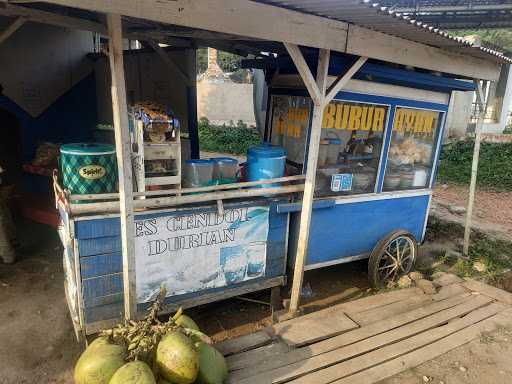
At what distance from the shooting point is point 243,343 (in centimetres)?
361

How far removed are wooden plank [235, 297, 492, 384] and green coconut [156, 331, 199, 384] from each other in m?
0.67

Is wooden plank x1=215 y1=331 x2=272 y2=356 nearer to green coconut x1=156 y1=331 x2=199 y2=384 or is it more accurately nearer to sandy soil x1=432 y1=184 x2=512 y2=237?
green coconut x1=156 y1=331 x2=199 y2=384

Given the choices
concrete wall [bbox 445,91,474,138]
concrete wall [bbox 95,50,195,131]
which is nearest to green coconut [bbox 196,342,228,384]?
concrete wall [bbox 95,50,195,131]

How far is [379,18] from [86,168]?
9.33 ft

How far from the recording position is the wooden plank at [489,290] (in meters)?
4.82

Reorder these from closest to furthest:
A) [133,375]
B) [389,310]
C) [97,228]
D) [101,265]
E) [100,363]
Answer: [133,375] < [100,363] < [97,228] < [101,265] < [389,310]

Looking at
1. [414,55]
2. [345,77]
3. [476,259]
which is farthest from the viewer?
[476,259]

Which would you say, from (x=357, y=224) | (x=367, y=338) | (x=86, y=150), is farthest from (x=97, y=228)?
(x=357, y=224)

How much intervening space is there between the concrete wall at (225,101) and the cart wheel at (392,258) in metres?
13.6

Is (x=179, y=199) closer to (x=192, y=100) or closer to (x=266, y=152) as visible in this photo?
(x=266, y=152)

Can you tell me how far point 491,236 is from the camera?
285 inches

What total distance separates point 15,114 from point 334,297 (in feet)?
18.5

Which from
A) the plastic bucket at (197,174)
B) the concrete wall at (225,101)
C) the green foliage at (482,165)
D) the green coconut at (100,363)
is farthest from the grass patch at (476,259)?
the concrete wall at (225,101)

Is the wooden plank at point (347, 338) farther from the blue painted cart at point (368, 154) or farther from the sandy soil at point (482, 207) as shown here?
the sandy soil at point (482, 207)
